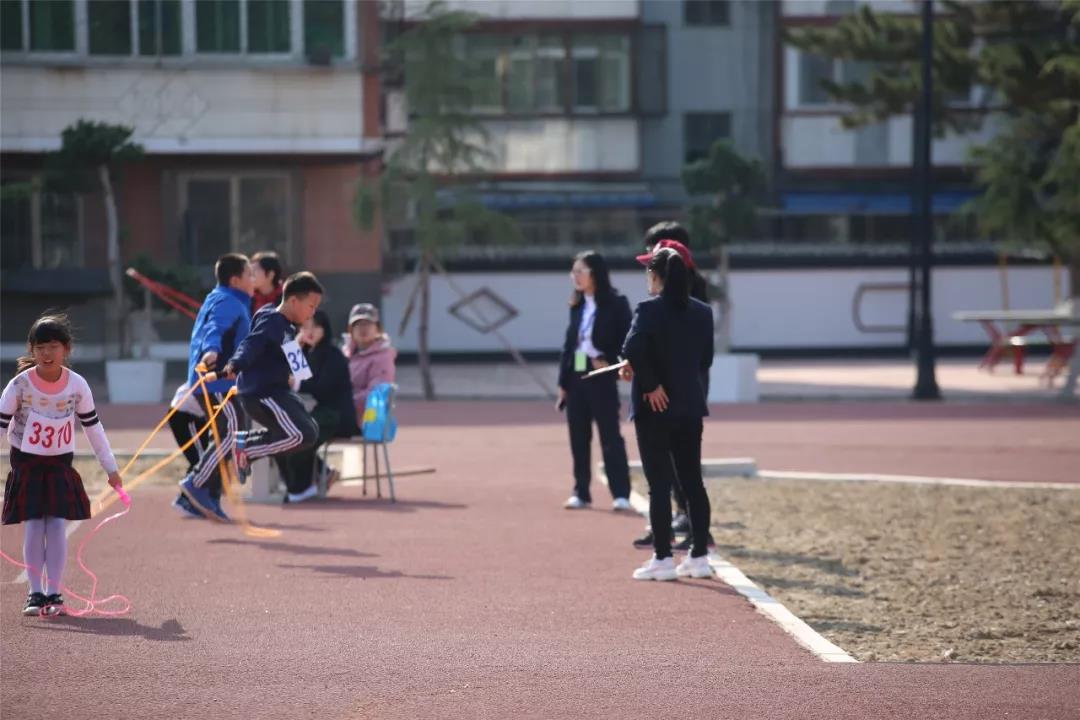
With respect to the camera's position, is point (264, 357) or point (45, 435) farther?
point (264, 357)

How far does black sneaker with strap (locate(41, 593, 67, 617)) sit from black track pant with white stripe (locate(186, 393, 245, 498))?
9.87ft

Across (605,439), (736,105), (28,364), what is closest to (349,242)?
(736,105)

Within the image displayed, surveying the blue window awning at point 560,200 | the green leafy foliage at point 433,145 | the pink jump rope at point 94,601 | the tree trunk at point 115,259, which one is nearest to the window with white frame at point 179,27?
the green leafy foliage at point 433,145

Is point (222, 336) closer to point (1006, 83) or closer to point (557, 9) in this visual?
point (1006, 83)

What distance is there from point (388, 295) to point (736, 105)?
372 inches

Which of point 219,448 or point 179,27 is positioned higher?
point 179,27

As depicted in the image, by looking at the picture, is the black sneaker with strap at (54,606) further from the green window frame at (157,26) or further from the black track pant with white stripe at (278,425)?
the green window frame at (157,26)

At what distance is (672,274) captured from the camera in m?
9.48

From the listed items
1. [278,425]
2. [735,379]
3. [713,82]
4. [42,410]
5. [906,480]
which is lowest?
[906,480]

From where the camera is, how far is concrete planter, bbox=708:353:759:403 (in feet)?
78.7

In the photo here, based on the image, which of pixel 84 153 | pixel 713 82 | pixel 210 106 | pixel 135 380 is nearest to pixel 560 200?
pixel 713 82

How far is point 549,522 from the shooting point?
40.2ft

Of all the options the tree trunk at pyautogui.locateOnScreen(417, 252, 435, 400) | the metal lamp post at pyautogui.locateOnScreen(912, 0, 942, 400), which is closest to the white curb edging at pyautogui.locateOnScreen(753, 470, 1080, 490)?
the metal lamp post at pyautogui.locateOnScreen(912, 0, 942, 400)

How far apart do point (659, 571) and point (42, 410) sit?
3530 mm
